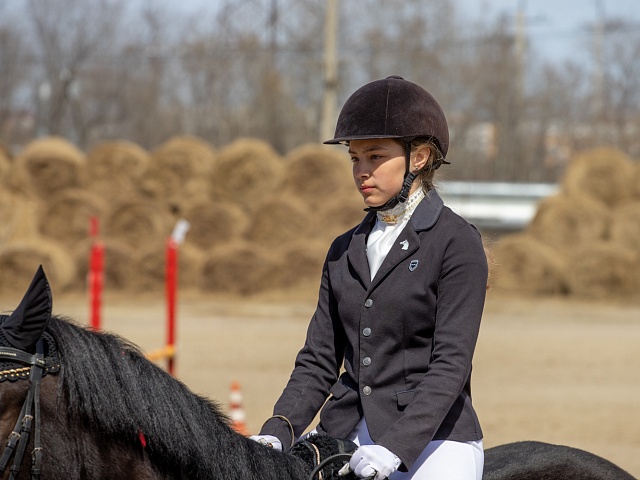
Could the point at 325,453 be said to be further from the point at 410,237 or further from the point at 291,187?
the point at 291,187

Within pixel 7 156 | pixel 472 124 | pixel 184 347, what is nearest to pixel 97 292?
pixel 184 347

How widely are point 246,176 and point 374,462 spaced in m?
17.1

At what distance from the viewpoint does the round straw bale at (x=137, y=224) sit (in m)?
18.1

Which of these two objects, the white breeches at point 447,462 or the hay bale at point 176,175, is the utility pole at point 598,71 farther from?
the white breeches at point 447,462

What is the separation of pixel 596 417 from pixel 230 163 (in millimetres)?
11624

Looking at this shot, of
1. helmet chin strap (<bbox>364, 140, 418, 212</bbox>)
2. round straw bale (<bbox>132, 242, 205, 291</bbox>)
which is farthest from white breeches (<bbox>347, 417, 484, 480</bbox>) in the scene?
round straw bale (<bbox>132, 242, 205, 291</bbox>)

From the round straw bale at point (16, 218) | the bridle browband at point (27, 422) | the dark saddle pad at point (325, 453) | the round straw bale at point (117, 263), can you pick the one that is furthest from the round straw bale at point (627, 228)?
the bridle browband at point (27, 422)

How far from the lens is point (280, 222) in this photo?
17.8 metres

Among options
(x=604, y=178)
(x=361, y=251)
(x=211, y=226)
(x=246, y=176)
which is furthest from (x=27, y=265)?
(x=361, y=251)

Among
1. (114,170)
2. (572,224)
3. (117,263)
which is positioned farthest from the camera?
(114,170)

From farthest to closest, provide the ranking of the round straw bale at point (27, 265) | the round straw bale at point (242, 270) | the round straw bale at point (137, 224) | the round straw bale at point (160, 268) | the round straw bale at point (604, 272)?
the round straw bale at point (137, 224), the round straw bale at point (160, 268), the round straw bale at point (242, 270), the round straw bale at point (604, 272), the round straw bale at point (27, 265)

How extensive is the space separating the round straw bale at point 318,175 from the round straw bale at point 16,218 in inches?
192

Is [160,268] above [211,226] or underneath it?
underneath

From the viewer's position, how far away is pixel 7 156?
2030 centimetres
